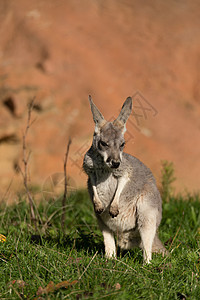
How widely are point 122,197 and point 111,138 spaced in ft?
2.29

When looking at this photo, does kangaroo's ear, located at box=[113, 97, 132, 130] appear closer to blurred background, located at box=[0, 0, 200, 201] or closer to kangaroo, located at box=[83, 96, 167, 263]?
kangaroo, located at box=[83, 96, 167, 263]

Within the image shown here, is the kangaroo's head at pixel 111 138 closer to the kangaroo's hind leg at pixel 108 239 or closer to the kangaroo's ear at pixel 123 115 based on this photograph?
the kangaroo's ear at pixel 123 115

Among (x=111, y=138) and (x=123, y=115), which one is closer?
(x=111, y=138)

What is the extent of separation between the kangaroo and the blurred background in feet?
10.7

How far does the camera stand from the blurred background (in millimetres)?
7801

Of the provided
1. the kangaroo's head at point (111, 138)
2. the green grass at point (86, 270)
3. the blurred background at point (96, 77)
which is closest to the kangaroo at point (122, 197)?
the kangaroo's head at point (111, 138)

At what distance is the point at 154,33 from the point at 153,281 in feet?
23.8

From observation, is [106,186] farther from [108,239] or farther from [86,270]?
[86,270]

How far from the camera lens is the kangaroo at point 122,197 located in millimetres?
3709

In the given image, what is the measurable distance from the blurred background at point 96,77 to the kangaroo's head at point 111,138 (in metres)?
3.54

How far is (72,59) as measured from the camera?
862 centimetres

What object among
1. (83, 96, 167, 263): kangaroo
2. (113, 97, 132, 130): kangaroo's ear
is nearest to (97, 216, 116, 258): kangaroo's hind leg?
(83, 96, 167, 263): kangaroo

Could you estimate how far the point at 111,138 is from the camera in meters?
3.52

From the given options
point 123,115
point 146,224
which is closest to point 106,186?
point 146,224
